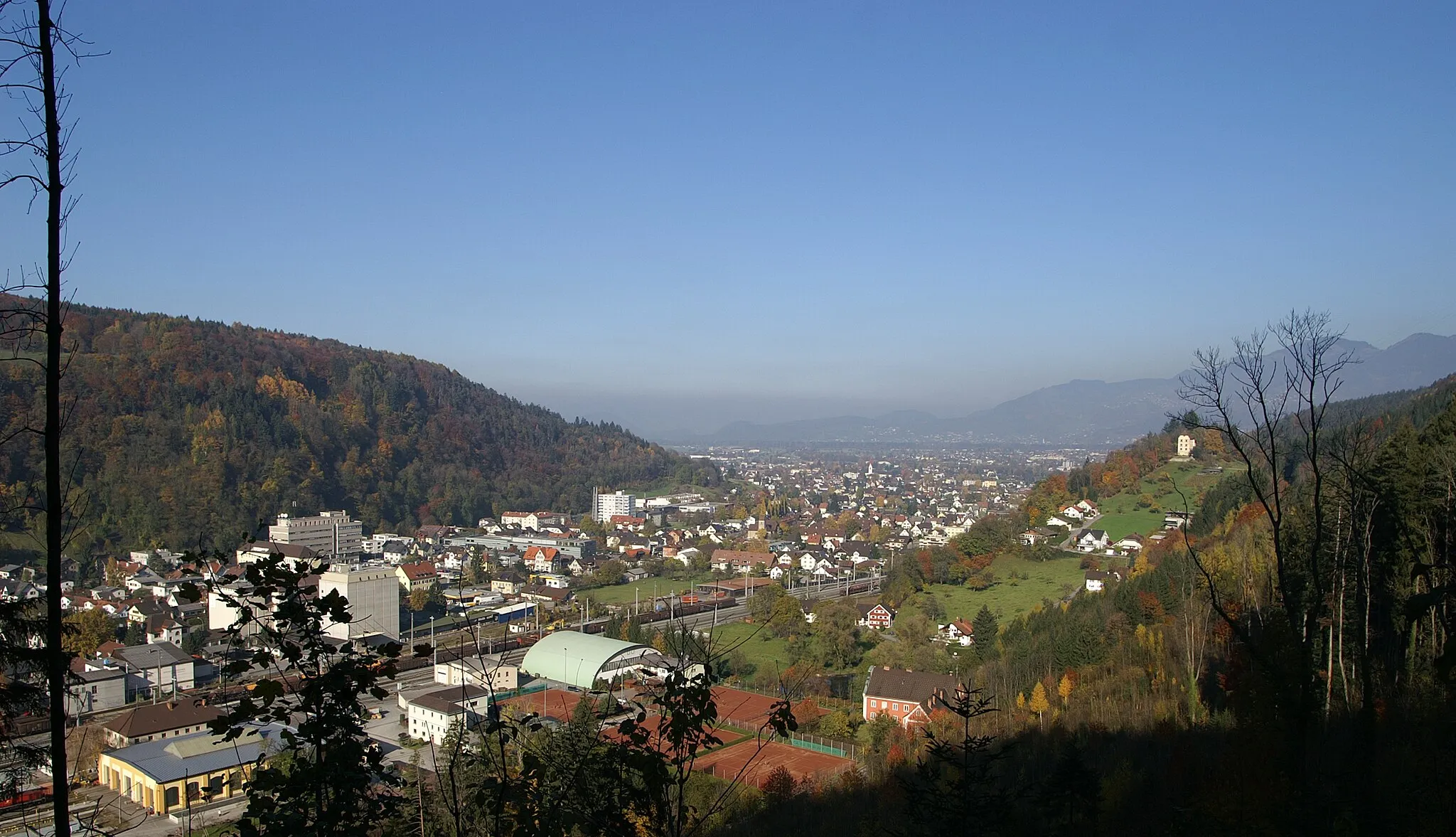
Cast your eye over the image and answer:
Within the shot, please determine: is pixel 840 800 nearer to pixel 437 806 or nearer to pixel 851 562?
pixel 437 806

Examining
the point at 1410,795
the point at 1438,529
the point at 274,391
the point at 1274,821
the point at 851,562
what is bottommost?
the point at 851,562

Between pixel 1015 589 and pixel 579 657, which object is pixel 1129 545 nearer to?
pixel 1015 589

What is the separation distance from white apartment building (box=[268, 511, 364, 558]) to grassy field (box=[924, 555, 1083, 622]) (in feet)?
66.9

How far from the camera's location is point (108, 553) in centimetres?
2759

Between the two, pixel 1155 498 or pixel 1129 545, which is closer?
pixel 1129 545

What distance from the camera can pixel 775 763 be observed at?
10664 millimetres

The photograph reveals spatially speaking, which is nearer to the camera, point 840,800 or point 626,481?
point 840,800

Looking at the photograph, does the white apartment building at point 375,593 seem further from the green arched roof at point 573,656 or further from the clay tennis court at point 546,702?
the clay tennis court at point 546,702

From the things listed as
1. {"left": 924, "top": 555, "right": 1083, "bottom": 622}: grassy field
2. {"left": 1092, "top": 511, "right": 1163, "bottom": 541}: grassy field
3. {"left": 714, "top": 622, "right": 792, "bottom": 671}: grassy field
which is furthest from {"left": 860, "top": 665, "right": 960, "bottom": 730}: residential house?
{"left": 1092, "top": 511, "right": 1163, "bottom": 541}: grassy field

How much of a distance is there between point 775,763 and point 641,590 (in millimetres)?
16663

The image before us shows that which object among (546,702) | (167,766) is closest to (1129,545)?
(546,702)

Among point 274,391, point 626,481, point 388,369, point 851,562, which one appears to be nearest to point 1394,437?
point 851,562

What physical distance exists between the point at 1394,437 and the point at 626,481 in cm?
4938

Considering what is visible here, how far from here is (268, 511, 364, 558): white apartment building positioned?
93.6ft
